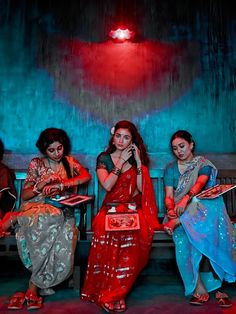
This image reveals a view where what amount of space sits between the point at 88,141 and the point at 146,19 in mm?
1511

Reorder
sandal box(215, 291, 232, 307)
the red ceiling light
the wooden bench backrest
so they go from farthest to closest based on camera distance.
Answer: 1. the red ceiling light
2. the wooden bench backrest
3. sandal box(215, 291, 232, 307)

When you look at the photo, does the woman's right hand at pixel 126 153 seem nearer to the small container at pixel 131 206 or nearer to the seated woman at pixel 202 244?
the small container at pixel 131 206

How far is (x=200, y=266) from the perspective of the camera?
2305mm

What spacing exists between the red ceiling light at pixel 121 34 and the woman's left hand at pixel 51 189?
193 cm

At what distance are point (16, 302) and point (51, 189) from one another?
2.67ft

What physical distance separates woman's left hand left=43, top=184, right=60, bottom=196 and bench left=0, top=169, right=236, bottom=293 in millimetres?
263

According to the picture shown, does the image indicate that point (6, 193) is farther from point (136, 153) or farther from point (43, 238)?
point (136, 153)

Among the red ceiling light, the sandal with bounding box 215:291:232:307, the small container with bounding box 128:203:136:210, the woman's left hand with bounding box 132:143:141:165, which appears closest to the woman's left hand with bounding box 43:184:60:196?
the small container with bounding box 128:203:136:210

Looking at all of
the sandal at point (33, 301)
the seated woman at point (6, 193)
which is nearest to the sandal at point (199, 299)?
the sandal at point (33, 301)

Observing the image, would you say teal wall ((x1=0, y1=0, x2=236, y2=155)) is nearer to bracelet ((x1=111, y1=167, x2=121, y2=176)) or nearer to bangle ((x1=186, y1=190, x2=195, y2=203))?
bracelet ((x1=111, y1=167, x2=121, y2=176))

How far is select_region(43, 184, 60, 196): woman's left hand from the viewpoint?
8.49ft

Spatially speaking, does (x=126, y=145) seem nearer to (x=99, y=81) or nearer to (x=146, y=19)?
(x=99, y=81)

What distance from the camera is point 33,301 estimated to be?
216cm

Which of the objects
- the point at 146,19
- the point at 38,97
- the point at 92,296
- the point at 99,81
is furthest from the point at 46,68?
the point at 92,296
